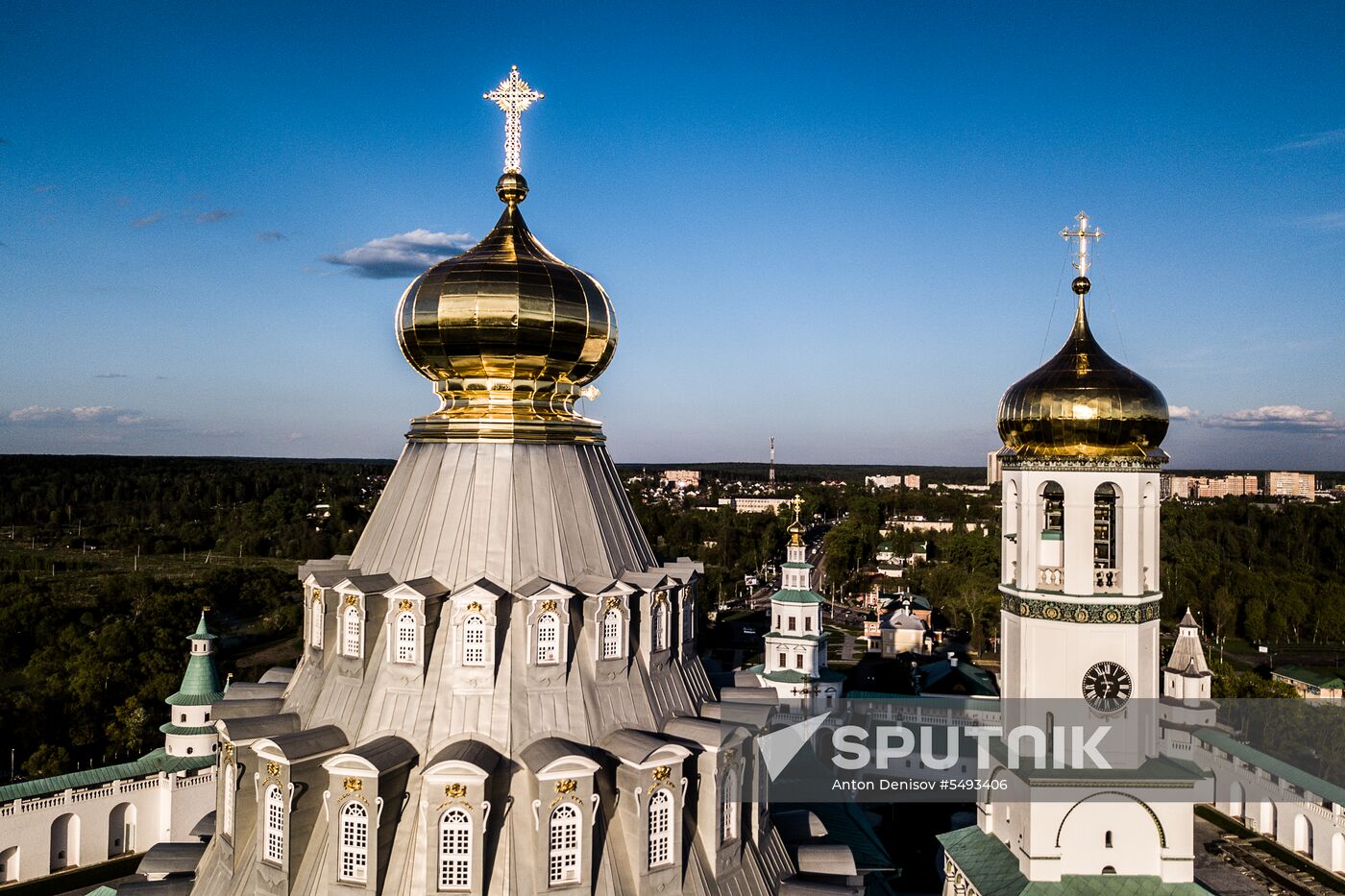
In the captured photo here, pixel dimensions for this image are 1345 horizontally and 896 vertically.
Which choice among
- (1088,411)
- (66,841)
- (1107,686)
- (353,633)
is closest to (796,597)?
(1107,686)

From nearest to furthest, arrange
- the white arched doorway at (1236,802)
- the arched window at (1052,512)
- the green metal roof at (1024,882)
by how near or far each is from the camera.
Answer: the green metal roof at (1024,882), the arched window at (1052,512), the white arched doorway at (1236,802)

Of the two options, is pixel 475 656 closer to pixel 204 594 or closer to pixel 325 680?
pixel 325 680

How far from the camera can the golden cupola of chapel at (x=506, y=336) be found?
8.53m

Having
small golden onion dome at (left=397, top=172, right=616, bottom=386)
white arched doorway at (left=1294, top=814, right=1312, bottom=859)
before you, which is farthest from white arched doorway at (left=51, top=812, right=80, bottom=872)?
white arched doorway at (left=1294, top=814, right=1312, bottom=859)

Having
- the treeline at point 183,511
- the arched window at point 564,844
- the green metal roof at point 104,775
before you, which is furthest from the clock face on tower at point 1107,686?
the treeline at point 183,511

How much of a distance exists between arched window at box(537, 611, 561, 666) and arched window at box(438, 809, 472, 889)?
4.49 feet

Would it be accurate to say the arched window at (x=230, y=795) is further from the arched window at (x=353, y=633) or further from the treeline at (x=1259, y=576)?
the treeline at (x=1259, y=576)

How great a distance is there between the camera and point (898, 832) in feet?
79.3

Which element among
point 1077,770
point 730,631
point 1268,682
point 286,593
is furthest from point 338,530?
point 1077,770

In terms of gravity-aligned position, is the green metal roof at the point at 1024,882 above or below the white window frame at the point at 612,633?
below

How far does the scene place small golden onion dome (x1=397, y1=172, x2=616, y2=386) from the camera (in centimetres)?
854

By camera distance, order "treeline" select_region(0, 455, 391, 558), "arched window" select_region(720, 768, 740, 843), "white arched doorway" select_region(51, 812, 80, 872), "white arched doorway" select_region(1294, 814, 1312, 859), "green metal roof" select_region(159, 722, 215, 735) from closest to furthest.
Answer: "arched window" select_region(720, 768, 740, 843) < "white arched doorway" select_region(51, 812, 80, 872) < "green metal roof" select_region(159, 722, 215, 735) < "white arched doorway" select_region(1294, 814, 1312, 859) < "treeline" select_region(0, 455, 391, 558)

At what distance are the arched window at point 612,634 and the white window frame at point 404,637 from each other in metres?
1.59

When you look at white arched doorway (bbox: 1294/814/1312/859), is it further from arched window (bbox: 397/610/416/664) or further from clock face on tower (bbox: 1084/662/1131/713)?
arched window (bbox: 397/610/416/664)
